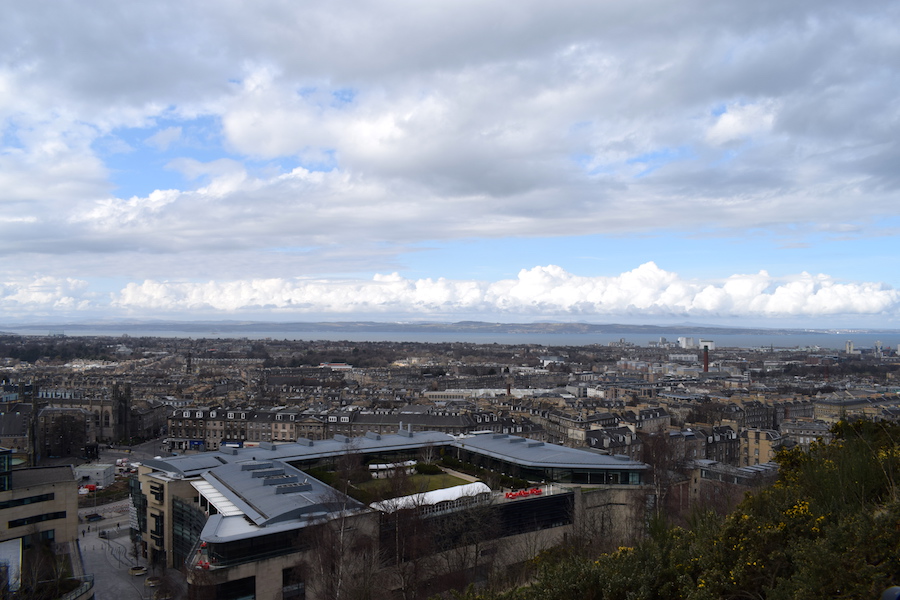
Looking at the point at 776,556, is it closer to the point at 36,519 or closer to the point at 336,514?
the point at 336,514

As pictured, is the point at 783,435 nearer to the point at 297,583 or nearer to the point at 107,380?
the point at 297,583

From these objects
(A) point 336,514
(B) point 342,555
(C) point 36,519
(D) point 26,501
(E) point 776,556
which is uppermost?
(E) point 776,556

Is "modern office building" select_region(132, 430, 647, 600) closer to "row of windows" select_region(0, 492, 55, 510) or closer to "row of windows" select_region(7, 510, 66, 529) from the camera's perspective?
"row of windows" select_region(7, 510, 66, 529)

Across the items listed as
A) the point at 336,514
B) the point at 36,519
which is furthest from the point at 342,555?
the point at 36,519

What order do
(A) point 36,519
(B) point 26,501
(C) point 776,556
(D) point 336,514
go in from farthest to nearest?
(A) point 36,519
(B) point 26,501
(D) point 336,514
(C) point 776,556

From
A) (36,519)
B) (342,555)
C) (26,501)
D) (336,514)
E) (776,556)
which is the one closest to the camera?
(776,556)

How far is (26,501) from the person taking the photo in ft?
72.1

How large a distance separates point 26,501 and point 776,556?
23.4 m

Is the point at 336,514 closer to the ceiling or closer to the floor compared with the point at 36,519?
closer to the ceiling

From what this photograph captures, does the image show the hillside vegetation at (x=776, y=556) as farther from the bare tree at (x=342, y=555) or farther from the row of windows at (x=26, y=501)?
the row of windows at (x=26, y=501)

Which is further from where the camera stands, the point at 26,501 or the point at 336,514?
the point at 26,501

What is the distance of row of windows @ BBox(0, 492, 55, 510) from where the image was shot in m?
21.5

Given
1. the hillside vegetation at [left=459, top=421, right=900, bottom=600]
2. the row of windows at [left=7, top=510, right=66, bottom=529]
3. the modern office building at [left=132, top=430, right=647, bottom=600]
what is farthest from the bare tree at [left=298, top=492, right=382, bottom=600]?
the row of windows at [left=7, top=510, right=66, bottom=529]

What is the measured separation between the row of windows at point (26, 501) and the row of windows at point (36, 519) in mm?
513
